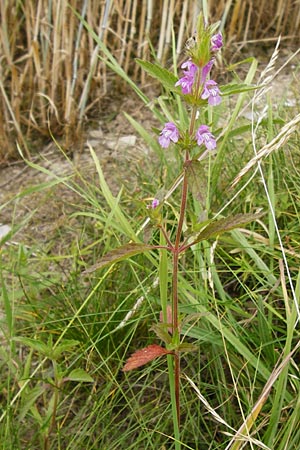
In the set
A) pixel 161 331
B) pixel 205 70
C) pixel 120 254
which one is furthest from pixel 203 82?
pixel 161 331

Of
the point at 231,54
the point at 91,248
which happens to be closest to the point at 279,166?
the point at 91,248

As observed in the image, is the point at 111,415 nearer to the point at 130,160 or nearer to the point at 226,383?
the point at 226,383

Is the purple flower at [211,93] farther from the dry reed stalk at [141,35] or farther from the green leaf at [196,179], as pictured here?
the dry reed stalk at [141,35]

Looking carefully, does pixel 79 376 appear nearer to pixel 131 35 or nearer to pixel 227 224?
pixel 227 224

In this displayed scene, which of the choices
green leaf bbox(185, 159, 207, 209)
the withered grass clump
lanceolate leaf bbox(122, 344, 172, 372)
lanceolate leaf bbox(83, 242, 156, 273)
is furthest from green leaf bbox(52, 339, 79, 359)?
the withered grass clump

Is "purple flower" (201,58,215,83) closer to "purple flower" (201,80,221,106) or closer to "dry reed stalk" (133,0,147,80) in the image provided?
"purple flower" (201,80,221,106)
